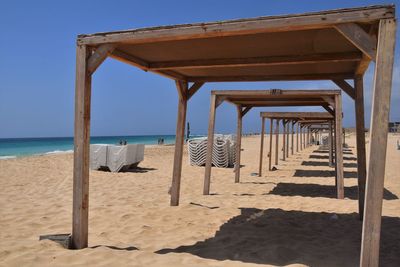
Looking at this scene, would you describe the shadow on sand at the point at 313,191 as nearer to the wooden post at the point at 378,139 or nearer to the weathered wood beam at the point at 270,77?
the weathered wood beam at the point at 270,77

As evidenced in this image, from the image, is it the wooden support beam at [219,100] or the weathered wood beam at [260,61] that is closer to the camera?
the weathered wood beam at [260,61]

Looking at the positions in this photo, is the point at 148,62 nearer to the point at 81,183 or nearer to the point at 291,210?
the point at 81,183

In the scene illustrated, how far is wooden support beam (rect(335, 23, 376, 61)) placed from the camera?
11.1 feet

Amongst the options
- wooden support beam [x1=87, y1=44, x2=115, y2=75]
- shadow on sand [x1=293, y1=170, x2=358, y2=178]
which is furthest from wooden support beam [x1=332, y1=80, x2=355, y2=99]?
shadow on sand [x1=293, y1=170, x2=358, y2=178]

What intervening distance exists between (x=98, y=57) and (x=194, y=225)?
108 inches

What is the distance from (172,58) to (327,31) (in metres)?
2.41

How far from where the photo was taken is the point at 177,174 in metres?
7.04

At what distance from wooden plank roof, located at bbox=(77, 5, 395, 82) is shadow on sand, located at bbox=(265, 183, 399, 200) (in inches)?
126

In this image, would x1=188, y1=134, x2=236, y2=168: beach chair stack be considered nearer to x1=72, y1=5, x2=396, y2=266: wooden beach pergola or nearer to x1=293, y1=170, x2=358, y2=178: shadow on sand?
x1=293, y1=170, x2=358, y2=178: shadow on sand

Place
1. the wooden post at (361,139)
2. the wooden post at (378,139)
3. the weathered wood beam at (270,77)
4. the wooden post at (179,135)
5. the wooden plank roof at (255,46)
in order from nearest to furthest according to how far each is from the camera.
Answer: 1. the wooden post at (378,139)
2. the wooden plank roof at (255,46)
3. the wooden post at (361,139)
4. the weathered wood beam at (270,77)
5. the wooden post at (179,135)

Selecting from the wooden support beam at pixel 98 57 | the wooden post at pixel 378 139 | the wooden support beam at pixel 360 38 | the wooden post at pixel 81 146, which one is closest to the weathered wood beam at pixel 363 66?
the wooden support beam at pixel 360 38

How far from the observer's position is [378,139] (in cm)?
324

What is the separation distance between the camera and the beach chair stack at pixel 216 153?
15083 mm

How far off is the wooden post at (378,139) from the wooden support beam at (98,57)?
287 cm
